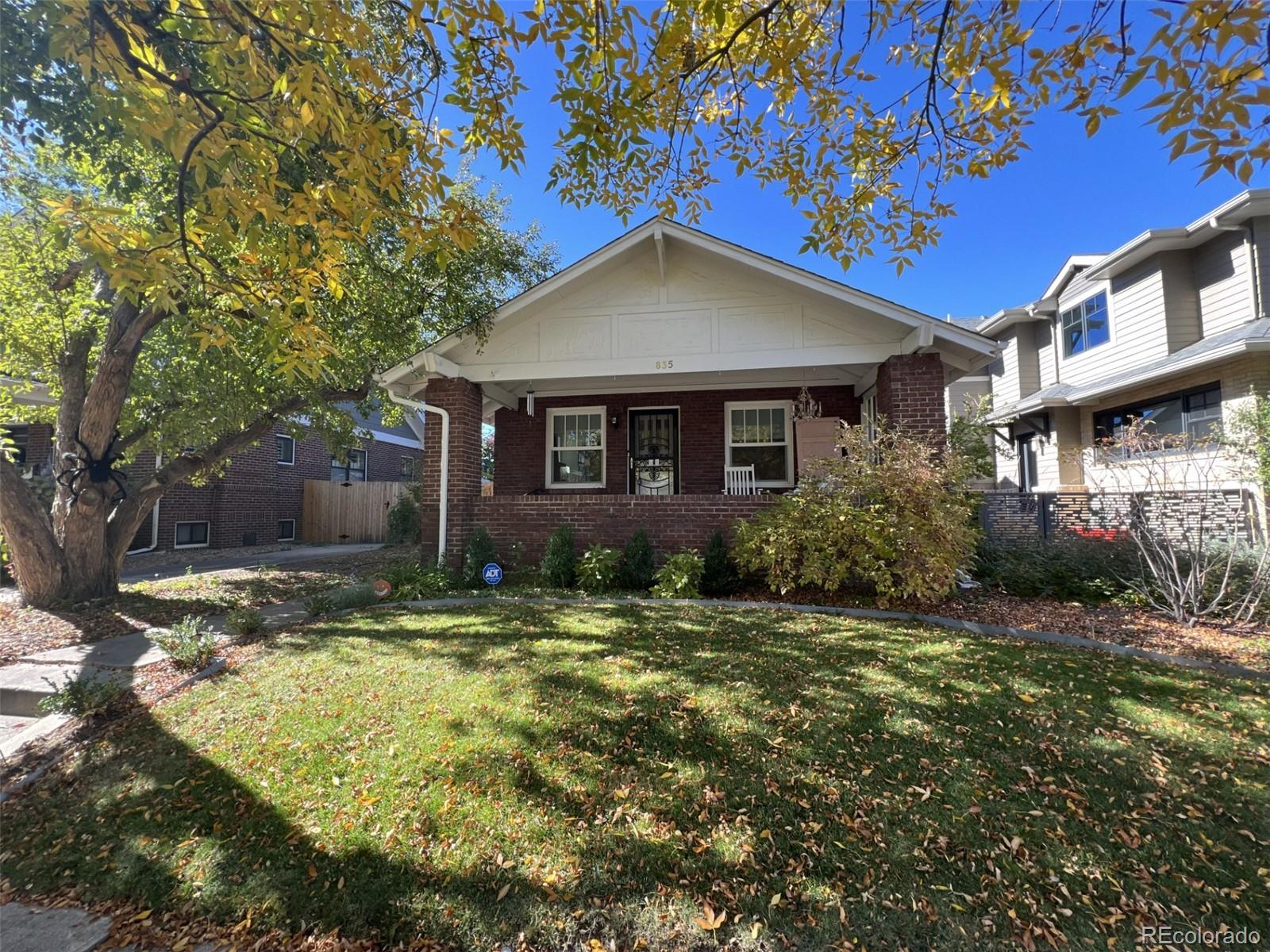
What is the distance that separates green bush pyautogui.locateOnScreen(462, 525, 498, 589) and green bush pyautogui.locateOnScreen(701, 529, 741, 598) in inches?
134

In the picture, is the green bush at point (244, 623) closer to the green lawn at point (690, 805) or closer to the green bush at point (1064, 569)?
the green lawn at point (690, 805)

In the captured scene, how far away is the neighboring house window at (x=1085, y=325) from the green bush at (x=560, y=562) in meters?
13.2

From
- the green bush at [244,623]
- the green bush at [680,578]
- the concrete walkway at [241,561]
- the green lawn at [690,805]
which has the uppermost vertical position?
the green bush at [680,578]

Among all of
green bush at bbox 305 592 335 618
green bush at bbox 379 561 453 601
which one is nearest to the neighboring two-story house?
green bush at bbox 379 561 453 601

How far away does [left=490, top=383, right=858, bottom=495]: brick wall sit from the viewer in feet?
33.7

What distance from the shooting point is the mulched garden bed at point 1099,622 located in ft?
15.6

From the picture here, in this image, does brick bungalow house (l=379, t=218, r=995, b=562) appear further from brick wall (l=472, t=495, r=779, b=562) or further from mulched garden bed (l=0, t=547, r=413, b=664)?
mulched garden bed (l=0, t=547, r=413, b=664)

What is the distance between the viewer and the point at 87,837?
272cm

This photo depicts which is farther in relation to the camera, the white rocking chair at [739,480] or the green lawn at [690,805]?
the white rocking chair at [739,480]

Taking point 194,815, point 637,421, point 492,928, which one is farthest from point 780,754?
point 637,421

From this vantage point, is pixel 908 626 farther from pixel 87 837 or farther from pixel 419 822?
pixel 87 837

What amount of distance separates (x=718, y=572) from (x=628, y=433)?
414 centimetres

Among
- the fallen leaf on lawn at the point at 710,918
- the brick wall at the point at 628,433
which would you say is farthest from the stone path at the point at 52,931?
the brick wall at the point at 628,433

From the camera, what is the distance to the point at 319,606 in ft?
20.9
